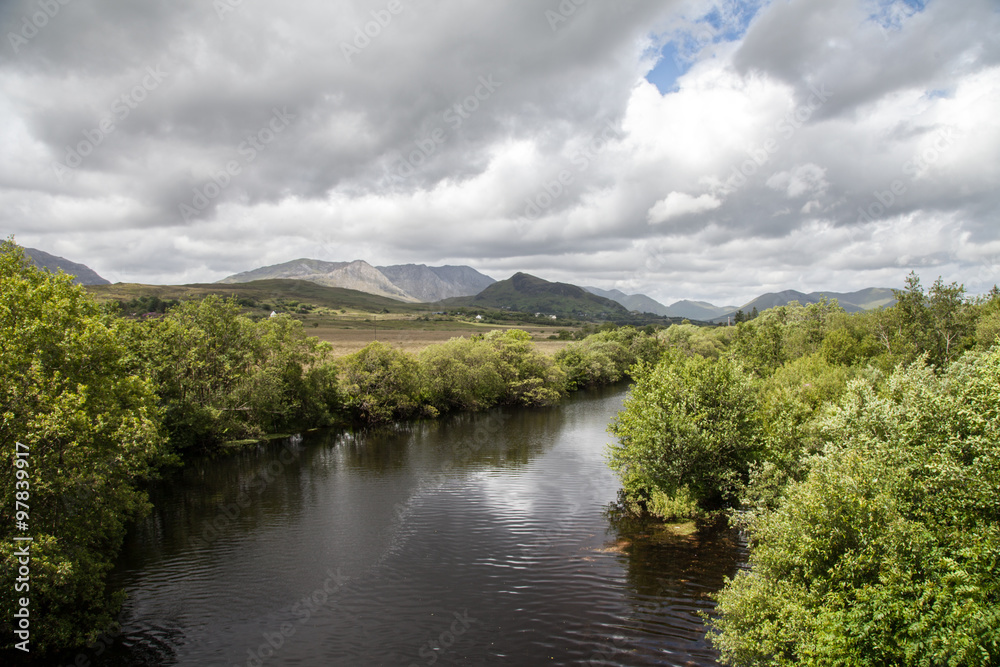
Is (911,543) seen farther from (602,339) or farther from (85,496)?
(602,339)

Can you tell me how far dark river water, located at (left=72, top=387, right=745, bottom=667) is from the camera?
70.8ft

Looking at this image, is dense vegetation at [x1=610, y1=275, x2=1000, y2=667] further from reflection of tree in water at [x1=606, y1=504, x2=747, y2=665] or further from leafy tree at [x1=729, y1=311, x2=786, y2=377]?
leafy tree at [x1=729, y1=311, x2=786, y2=377]

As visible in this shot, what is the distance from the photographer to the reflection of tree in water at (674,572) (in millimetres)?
A: 21875

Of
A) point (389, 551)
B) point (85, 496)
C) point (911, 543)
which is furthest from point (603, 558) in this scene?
point (85, 496)

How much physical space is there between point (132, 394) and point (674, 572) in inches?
1232

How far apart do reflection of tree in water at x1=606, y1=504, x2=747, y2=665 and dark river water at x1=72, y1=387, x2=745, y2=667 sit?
111 millimetres

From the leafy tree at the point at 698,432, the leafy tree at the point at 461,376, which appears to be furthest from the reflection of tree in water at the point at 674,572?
the leafy tree at the point at 461,376

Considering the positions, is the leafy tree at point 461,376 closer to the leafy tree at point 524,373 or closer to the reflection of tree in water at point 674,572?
the leafy tree at point 524,373

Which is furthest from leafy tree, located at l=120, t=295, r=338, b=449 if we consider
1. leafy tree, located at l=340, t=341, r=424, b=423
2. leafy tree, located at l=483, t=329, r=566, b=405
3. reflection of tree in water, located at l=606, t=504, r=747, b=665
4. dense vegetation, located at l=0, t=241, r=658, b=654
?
reflection of tree in water, located at l=606, t=504, r=747, b=665

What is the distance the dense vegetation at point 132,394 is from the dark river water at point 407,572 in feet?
11.2

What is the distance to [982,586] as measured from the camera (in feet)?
38.1

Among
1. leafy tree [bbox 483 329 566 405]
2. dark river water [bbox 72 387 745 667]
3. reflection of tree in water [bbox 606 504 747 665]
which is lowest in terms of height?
dark river water [bbox 72 387 745 667]

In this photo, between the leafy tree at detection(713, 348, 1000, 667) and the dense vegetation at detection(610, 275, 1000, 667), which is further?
the dense vegetation at detection(610, 275, 1000, 667)

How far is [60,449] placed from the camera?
20.7 metres
